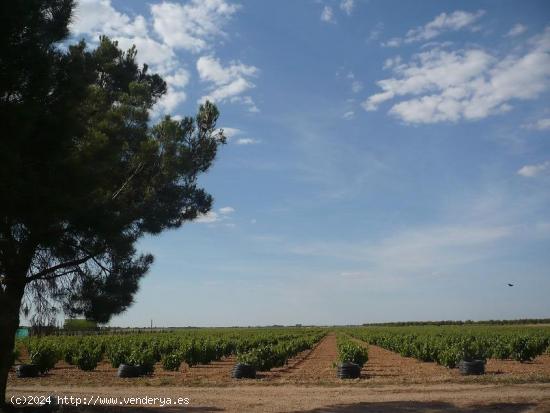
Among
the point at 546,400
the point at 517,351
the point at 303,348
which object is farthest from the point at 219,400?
the point at 303,348

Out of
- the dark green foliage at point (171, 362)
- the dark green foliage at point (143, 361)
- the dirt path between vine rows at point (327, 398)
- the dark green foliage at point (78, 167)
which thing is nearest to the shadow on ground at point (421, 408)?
the dirt path between vine rows at point (327, 398)

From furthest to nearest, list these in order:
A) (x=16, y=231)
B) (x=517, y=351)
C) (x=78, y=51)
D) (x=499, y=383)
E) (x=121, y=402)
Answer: (x=517, y=351) < (x=499, y=383) < (x=121, y=402) < (x=78, y=51) < (x=16, y=231)

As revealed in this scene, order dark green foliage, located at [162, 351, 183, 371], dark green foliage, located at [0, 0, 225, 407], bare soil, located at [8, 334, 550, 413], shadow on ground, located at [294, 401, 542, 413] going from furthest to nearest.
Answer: dark green foliage, located at [162, 351, 183, 371] < bare soil, located at [8, 334, 550, 413] < shadow on ground, located at [294, 401, 542, 413] < dark green foliage, located at [0, 0, 225, 407]

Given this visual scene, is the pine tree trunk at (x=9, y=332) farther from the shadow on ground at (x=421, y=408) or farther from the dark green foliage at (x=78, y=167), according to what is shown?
→ the shadow on ground at (x=421, y=408)

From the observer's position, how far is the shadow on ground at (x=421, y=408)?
1120cm

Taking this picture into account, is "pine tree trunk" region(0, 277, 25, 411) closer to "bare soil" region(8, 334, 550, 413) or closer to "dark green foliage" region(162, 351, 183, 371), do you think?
"bare soil" region(8, 334, 550, 413)

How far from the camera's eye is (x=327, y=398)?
13336 mm

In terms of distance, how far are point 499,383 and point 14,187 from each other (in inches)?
586

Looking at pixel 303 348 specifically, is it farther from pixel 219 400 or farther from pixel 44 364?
pixel 219 400

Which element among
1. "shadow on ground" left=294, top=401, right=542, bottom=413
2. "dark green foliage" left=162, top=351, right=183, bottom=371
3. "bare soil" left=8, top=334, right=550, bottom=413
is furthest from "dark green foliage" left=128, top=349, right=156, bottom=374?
"shadow on ground" left=294, top=401, right=542, bottom=413

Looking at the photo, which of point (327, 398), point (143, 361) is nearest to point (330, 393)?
point (327, 398)

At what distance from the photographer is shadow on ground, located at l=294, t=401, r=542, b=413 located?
11.2 meters

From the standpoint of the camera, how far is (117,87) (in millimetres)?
13367

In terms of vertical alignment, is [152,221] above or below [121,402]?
above
